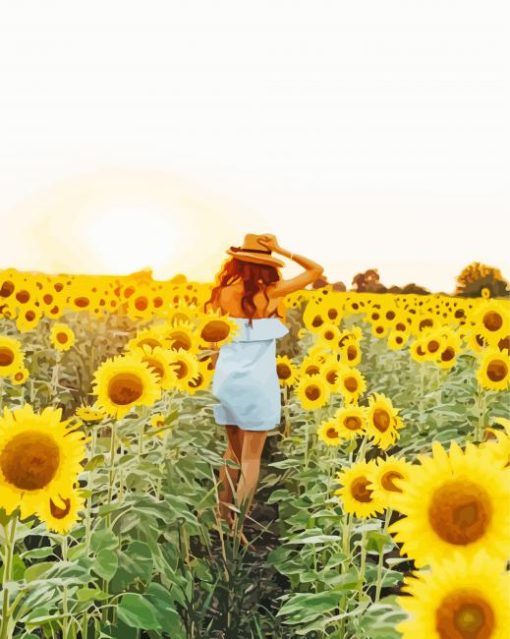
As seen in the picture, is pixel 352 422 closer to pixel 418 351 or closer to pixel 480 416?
pixel 480 416

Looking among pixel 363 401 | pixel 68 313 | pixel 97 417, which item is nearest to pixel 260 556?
pixel 97 417

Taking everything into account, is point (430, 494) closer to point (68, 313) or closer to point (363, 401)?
point (363, 401)

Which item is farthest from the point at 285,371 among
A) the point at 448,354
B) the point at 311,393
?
the point at 448,354

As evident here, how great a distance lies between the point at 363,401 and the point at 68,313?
6212mm

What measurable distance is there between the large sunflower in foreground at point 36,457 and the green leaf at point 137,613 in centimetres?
65

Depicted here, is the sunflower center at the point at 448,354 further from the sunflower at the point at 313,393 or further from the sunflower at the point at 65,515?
the sunflower at the point at 65,515

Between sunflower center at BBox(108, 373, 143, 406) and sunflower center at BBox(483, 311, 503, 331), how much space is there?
3286mm

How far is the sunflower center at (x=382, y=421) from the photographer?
11.6 ft

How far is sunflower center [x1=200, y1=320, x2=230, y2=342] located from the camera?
435cm

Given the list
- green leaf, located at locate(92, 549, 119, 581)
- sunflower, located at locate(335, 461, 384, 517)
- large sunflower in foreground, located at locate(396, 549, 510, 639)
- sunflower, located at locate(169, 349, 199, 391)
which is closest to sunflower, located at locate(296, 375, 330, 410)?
sunflower, located at locate(169, 349, 199, 391)

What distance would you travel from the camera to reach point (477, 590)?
1.28 metres

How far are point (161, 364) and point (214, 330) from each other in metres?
0.78

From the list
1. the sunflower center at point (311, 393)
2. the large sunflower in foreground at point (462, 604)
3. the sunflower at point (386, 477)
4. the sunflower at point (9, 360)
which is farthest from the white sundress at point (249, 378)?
the large sunflower in foreground at point (462, 604)

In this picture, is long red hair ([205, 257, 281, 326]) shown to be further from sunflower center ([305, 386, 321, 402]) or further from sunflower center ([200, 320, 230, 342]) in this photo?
sunflower center ([305, 386, 321, 402])
